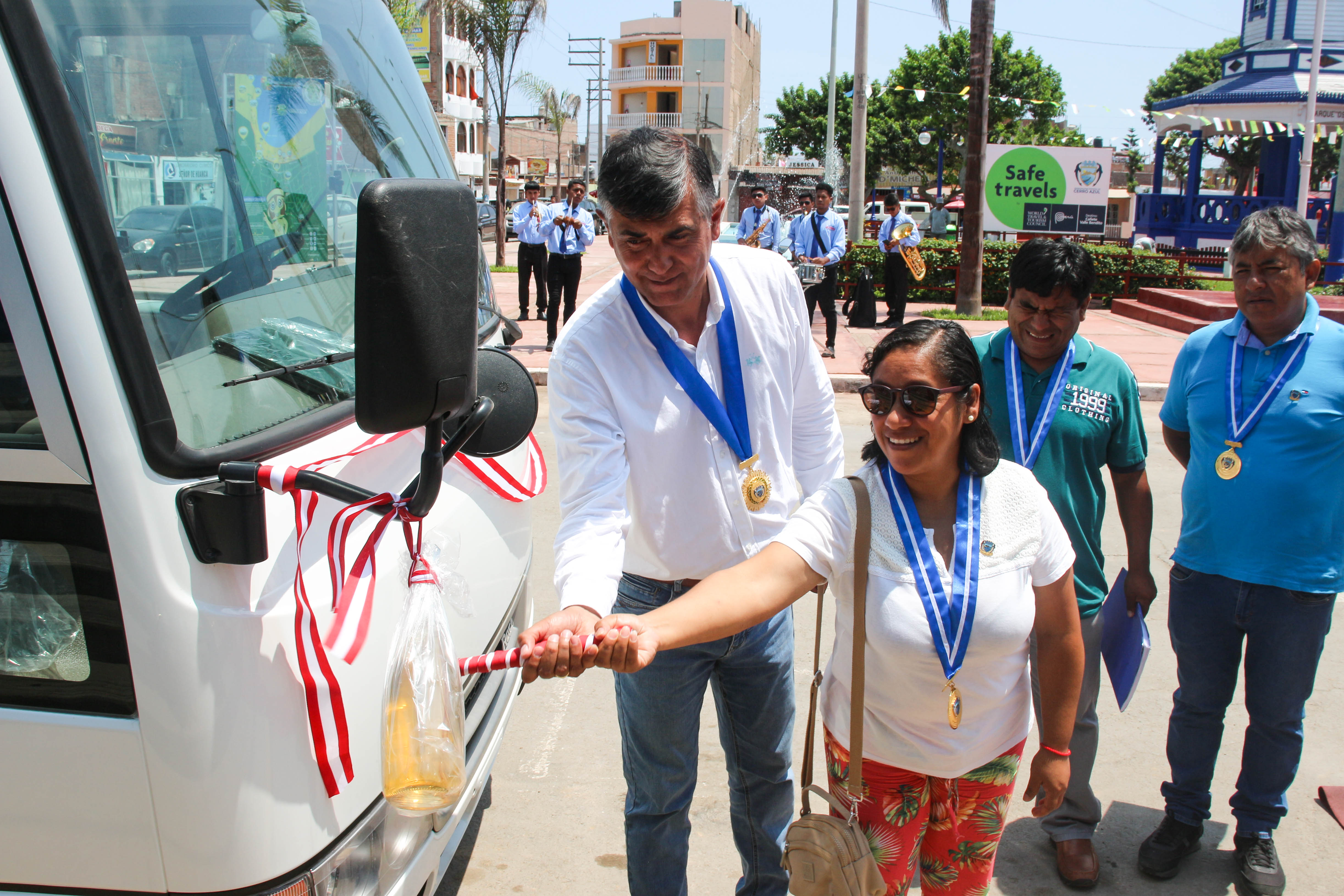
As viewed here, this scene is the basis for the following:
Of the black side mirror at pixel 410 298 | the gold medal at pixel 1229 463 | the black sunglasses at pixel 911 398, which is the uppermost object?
the black side mirror at pixel 410 298

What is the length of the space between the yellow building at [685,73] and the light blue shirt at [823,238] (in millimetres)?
56540

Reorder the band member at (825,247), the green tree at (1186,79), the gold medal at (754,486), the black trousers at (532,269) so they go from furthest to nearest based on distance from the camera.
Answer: the green tree at (1186,79)
the black trousers at (532,269)
the band member at (825,247)
the gold medal at (754,486)

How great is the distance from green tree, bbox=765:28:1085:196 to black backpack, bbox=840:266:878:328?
3266 cm

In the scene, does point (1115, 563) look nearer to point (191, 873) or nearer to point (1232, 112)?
point (191, 873)

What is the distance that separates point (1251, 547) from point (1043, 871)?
44.6 inches

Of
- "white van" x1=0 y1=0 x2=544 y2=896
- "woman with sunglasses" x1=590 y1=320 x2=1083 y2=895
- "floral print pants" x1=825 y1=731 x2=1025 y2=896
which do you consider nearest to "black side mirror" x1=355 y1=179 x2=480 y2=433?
"white van" x1=0 y1=0 x2=544 y2=896

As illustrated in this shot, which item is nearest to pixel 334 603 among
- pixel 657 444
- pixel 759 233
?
pixel 657 444

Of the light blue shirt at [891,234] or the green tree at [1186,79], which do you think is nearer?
the light blue shirt at [891,234]

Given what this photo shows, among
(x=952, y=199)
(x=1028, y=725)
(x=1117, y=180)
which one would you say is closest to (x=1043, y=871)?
(x=1028, y=725)

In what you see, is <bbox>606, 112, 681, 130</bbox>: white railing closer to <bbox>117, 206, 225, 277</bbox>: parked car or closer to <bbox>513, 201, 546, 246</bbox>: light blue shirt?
<bbox>513, 201, 546, 246</bbox>: light blue shirt

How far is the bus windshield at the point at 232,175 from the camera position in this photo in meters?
1.74

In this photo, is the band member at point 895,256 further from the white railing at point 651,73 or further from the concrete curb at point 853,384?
the white railing at point 651,73

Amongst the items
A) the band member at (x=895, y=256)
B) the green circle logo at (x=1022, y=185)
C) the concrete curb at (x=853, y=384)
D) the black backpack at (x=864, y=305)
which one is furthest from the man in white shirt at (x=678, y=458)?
the green circle logo at (x=1022, y=185)

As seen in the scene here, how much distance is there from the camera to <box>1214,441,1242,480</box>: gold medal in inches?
114
